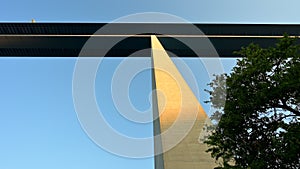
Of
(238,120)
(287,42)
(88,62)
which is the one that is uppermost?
(88,62)

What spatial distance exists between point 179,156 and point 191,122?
6.98 feet

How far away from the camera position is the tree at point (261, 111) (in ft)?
31.6

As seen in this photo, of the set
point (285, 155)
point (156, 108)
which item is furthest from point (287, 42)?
point (156, 108)

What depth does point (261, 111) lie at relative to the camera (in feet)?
34.0

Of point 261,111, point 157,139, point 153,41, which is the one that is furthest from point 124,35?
point 261,111

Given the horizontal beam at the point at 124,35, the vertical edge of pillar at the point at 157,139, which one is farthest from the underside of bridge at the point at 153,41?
the vertical edge of pillar at the point at 157,139

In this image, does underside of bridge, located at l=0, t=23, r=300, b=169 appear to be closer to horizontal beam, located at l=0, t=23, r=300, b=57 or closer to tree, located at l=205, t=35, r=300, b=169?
horizontal beam, located at l=0, t=23, r=300, b=57

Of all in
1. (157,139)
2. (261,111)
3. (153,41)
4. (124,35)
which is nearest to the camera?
(261,111)

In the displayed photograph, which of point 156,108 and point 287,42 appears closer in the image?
point 287,42

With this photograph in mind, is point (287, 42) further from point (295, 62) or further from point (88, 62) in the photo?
point (88, 62)

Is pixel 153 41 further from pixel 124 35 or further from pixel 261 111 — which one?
pixel 261 111

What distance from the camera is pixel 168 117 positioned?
55.4 feet

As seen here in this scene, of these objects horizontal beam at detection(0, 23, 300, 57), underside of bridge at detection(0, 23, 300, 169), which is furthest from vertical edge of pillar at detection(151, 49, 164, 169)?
horizontal beam at detection(0, 23, 300, 57)

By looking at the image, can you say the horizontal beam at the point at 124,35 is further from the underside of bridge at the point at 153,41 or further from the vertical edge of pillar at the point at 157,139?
the vertical edge of pillar at the point at 157,139
